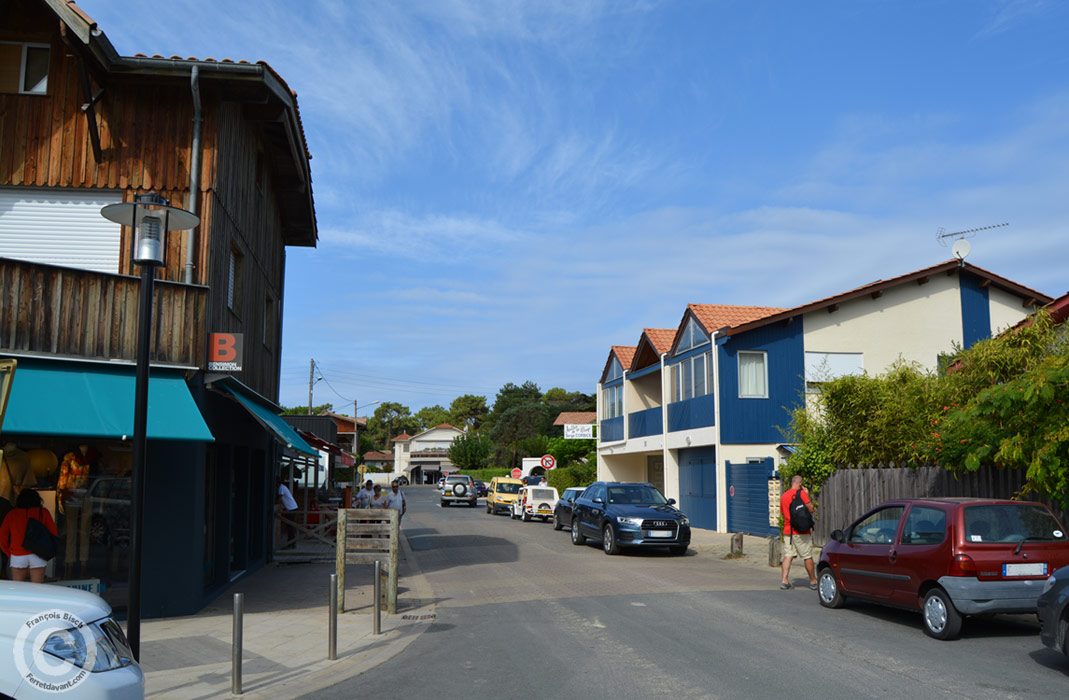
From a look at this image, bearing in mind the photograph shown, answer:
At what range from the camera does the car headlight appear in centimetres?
437

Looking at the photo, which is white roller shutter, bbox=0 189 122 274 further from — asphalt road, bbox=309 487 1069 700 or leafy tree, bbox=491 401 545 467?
leafy tree, bbox=491 401 545 467

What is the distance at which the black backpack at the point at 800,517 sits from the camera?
1405cm

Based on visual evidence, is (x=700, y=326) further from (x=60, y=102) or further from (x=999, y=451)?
(x=60, y=102)

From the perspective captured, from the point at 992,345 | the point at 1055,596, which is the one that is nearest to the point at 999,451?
the point at 992,345

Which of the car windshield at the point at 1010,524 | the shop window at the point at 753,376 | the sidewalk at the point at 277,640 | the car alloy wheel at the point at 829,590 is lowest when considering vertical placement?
the sidewalk at the point at 277,640

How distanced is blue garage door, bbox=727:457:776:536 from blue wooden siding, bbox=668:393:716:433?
1850mm

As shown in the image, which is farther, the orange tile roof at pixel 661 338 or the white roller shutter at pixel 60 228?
the orange tile roof at pixel 661 338

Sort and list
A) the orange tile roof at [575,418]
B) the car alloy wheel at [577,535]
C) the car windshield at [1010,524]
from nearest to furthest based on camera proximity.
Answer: the car windshield at [1010,524] → the car alloy wheel at [577,535] → the orange tile roof at [575,418]

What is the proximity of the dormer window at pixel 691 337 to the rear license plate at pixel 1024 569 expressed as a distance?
19.1 metres

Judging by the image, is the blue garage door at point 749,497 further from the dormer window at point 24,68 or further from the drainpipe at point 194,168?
the dormer window at point 24,68

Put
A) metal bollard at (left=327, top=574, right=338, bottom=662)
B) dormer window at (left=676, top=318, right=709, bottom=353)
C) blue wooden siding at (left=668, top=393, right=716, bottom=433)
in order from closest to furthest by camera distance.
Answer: metal bollard at (left=327, top=574, right=338, bottom=662)
blue wooden siding at (left=668, top=393, right=716, bottom=433)
dormer window at (left=676, top=318, right=709, bottom=353)

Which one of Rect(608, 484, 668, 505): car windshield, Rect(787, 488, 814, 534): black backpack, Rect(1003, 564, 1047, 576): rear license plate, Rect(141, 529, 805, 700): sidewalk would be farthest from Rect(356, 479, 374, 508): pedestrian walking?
Rect(1003, 564, 1047, 576): rear license plate

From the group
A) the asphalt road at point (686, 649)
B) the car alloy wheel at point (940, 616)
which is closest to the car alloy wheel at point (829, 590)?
the asphalt road at point (686, 649)

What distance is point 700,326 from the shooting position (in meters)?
28.8
